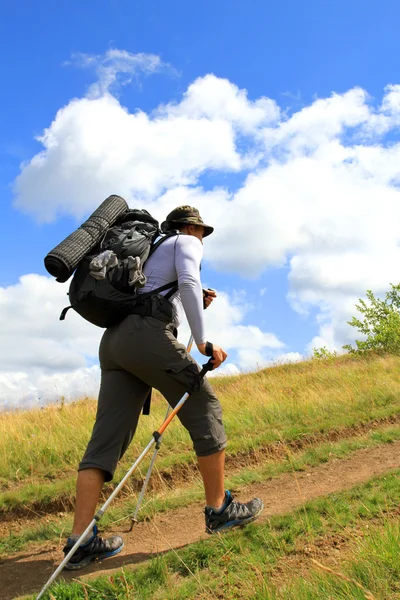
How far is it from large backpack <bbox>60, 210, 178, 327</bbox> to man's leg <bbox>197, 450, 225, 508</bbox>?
1276 millimetres

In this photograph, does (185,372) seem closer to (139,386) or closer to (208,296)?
(139,386)

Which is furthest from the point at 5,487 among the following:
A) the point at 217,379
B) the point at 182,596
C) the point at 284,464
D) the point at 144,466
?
the point at 217,379

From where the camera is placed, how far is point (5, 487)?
634 centimetres

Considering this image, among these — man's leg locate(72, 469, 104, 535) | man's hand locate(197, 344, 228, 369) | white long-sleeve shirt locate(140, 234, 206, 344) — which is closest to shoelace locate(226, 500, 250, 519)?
man's leg locate(72, 469, 104, 535)

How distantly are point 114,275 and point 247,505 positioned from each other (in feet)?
7.29

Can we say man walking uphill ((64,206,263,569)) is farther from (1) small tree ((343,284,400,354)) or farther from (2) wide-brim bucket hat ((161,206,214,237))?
(1) small tree ((343,284,400,354))

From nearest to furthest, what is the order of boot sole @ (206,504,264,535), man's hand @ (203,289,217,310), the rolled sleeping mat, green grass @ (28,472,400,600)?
green grass @ (28,472,400,600) < the rolled sleeping mat < boot sole @ (206,504,264,535) < man's hand @ (203,289,217,310)

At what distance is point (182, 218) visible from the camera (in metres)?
A: 4.34

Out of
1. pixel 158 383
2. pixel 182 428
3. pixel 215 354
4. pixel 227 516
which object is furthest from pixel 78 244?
pixel 182 428

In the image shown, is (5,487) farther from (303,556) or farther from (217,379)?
(217,379)

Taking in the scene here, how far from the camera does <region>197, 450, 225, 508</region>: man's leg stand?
396cm

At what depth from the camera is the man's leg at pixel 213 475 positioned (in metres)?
3.96

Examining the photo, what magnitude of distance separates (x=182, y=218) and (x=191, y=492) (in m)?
2.99

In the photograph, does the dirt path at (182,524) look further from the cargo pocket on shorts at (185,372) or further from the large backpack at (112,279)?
the large backpack at (112,279)
